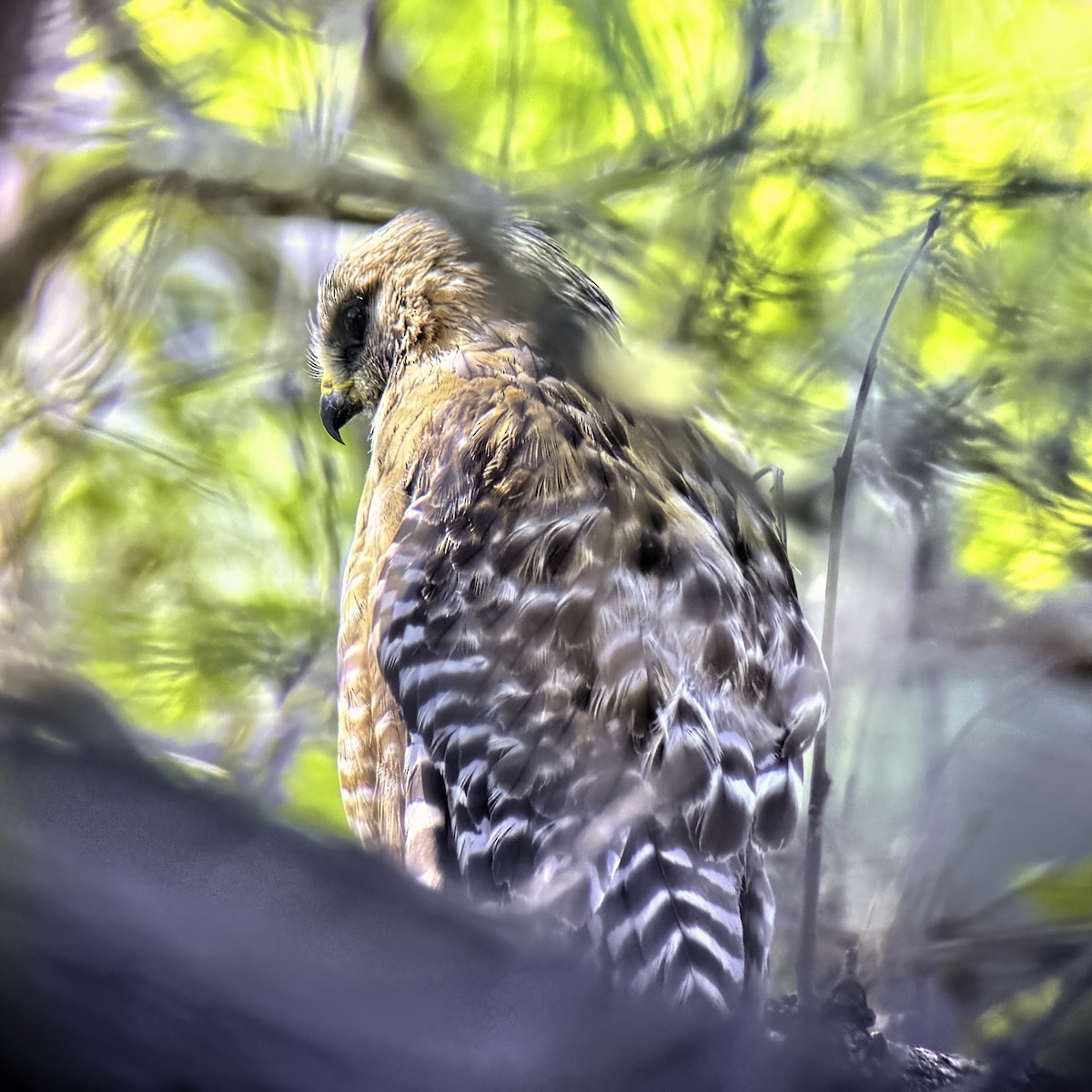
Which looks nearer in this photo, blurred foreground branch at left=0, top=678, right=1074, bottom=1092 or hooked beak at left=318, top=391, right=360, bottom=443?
blurred foreground branch at left=0, top=678, right=1074, bottom=1092

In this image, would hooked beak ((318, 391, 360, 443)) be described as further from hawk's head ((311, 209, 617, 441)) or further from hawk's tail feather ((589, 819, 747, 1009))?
hawk's tail feather ((589, 819, 747, 1009))

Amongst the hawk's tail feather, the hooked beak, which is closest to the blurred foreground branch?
the hawk's tail feather

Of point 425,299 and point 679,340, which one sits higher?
point 425,299

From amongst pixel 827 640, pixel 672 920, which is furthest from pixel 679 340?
pixel 672 920

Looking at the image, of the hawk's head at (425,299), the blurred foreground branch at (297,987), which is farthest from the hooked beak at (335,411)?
the blurred foreground branch at (297,987)

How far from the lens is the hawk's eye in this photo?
2.44 feet

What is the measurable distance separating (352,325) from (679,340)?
0.99 ft

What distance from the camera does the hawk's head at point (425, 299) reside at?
0.64 metres

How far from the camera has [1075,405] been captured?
58 centimetres

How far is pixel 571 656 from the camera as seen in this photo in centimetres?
67

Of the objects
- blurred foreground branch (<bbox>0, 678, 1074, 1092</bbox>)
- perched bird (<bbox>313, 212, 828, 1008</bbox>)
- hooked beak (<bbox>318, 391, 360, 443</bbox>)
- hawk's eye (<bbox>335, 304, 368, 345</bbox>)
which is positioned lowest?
blurred foreground branch (<bbox>0, 678, 1074, 1092</bbox>)

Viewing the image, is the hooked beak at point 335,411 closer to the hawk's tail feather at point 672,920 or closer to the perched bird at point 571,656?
the perched bird at point 571,656

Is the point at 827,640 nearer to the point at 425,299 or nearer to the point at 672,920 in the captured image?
the point at 672,920

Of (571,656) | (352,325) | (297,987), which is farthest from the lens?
(352,325)
